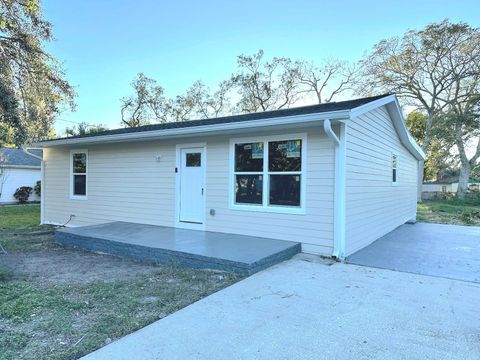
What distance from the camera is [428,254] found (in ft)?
20.5

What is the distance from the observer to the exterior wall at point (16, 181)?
18641 mm

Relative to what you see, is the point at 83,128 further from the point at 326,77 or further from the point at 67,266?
the point at 67,266

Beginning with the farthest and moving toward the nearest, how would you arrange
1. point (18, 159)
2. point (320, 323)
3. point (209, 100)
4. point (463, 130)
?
point (209, 100) → point (463, 130) → point (18, 159) → point (320, 323)

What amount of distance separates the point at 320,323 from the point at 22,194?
21.1 metres

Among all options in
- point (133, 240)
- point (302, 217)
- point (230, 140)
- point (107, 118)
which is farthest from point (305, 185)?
point (107, 118)

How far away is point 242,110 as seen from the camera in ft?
93.9

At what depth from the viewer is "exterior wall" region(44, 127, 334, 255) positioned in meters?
5.92

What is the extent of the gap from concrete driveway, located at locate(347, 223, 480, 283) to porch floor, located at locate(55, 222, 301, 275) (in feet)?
5.05

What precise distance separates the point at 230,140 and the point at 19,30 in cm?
818

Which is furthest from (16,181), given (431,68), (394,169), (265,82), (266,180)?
(431,68)


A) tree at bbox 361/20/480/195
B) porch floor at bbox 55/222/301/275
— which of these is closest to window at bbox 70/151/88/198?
porch floor at bbox 55/222/301/275

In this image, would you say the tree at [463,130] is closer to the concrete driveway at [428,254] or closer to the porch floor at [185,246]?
the concrete driveway at [428,254]

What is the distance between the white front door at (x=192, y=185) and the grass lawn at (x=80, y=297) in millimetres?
2188

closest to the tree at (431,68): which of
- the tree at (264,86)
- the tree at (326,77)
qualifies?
the tree at (326,77)
